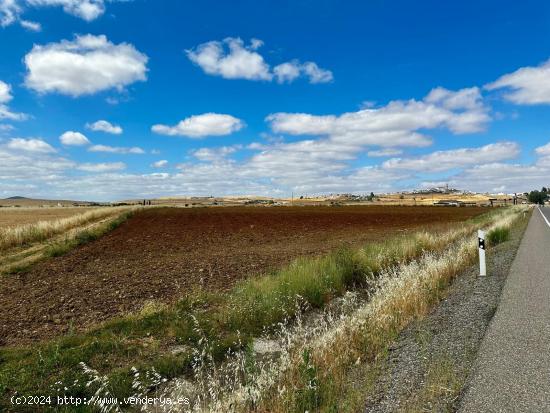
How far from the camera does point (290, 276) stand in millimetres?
12258

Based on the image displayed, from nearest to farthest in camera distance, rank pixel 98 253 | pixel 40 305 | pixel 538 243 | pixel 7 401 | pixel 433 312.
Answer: pixel 7 401, pixel 433 312, pixel 40 305, pixel 538 243, pixel 98 253

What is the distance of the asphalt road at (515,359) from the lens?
4531 mm

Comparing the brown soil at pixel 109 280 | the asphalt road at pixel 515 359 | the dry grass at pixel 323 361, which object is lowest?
the brown soil at pixel 109 280

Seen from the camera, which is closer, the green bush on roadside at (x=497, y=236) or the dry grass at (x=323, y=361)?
the dry grass at (x=323, y=361)

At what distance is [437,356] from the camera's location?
19.6 ft

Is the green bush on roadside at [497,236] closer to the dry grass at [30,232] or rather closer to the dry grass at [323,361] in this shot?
the dry grass at [323,361]

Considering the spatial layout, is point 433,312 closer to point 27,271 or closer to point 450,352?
point 450,352

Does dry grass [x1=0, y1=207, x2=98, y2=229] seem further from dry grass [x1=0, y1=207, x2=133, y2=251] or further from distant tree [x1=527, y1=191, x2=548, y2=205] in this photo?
distant tree [x1=527, y1=191, x2=548, y2=205]

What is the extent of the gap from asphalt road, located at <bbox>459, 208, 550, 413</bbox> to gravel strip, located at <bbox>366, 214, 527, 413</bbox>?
18 cm

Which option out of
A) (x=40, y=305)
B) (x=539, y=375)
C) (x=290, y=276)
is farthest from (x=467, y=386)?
(x=40, y=305)

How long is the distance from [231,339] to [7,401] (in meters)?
4.01

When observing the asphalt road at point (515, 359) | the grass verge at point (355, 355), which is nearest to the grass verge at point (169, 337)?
the grass verge at point (355, 355)

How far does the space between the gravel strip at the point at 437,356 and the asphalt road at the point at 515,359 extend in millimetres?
182

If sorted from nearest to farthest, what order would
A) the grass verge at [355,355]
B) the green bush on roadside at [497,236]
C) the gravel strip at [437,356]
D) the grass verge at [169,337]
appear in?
the gravel strip at [437,356], the grass verge at [355,355], the grass verge at [169,337], the green bush on roadside at [497,236]
